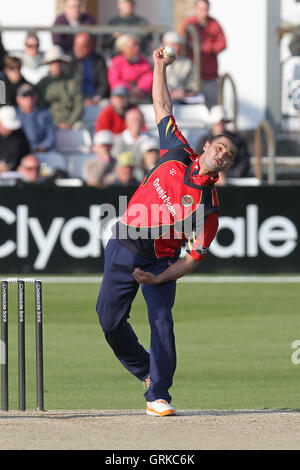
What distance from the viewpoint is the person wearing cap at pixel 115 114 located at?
18.5 m

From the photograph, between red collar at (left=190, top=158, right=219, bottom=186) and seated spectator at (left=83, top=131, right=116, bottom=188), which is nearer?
red collar at (left=190, top=158, right=219, bottom=186)

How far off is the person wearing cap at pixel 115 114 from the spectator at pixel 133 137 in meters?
0.16

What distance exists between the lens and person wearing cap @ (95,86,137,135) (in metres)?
18.5

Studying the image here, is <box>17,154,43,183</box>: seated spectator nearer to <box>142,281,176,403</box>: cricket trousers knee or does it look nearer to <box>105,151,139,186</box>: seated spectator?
<box>105,151,139,186</box>: seated spectator

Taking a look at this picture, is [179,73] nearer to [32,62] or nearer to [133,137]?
[32,62]

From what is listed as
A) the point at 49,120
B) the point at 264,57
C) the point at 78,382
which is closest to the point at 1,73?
the point at 49,120

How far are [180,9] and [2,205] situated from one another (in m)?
8.92

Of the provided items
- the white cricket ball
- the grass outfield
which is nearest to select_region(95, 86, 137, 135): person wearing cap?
the grass outfield

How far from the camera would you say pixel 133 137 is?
18172 mm

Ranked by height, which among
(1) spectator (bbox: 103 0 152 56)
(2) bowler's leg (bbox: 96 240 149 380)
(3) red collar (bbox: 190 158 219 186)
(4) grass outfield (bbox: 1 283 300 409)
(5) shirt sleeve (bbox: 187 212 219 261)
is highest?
(1) spectator (bbox: 103 0 152 56)

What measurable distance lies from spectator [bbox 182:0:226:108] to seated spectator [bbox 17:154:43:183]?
4243mm

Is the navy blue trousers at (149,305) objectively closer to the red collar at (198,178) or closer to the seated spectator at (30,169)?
the red collar at (198,178)

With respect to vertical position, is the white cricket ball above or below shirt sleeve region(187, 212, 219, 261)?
above
